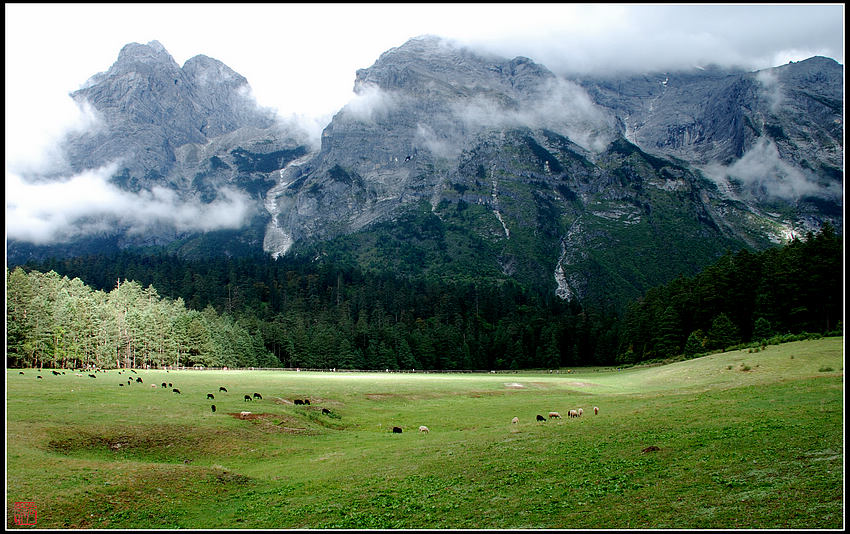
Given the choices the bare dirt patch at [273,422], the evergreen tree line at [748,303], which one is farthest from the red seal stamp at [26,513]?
the evergreen tree line at [748,303]

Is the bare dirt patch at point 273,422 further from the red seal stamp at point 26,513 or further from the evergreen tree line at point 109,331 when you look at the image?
the evergreen tree line at point 109,331

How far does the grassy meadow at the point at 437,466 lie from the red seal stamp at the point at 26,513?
235mm

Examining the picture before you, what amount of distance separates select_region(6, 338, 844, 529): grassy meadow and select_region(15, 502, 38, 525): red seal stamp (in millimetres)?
235

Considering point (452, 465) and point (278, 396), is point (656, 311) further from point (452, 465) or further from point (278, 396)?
point (452, 465)

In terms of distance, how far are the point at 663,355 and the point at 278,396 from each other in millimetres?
91410

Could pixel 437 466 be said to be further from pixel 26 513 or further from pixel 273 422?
pixel 273 422

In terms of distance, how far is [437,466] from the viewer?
26.9 metres

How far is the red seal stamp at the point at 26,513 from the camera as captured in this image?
66.6 ft

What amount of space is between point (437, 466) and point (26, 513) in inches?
693

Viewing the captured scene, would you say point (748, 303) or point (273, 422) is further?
point (748, 303)

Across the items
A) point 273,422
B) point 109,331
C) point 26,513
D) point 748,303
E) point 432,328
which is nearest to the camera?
point 26,513

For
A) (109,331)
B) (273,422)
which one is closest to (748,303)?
(273,422)

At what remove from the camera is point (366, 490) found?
23531 millimetres

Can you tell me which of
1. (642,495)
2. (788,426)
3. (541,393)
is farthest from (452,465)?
(541,393)
